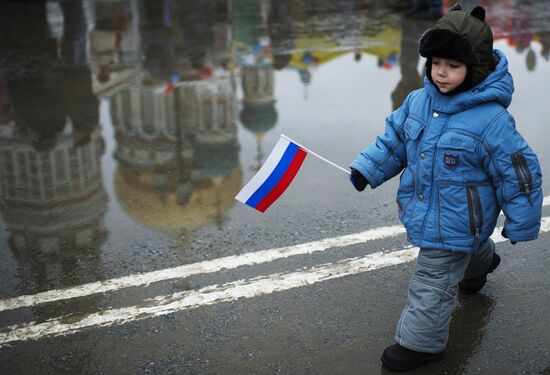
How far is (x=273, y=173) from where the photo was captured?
4125mm

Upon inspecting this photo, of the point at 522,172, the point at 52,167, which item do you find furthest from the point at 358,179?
the point at 52,167

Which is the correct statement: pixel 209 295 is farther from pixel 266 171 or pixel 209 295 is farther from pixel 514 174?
pixel 514 174

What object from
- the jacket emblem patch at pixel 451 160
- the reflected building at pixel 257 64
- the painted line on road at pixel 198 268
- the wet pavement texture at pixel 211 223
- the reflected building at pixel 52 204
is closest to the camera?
the jacket emblem patch at pixel 451 160

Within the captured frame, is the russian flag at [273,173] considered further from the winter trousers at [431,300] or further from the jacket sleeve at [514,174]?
the jacket sleeve at [514,174]

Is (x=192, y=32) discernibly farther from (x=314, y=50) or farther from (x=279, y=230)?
(x=279, y=230)

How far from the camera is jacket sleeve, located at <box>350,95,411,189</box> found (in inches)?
150

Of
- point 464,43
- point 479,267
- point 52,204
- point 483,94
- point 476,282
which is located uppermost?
point 464,43

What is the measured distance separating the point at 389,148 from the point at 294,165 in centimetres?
57

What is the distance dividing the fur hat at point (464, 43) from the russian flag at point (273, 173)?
947 mm

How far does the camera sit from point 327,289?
4469 mm

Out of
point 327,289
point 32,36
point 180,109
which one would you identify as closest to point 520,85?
point 180,109

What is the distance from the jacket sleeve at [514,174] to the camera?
343 centimetres

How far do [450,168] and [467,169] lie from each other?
0.08 meters

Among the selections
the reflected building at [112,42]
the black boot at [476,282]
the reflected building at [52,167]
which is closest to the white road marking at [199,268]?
the reflected building at [52,167]
